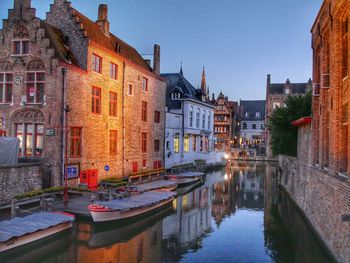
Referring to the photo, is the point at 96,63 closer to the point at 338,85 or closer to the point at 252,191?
the point at 338,85

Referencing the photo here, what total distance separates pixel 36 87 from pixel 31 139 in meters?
3.43

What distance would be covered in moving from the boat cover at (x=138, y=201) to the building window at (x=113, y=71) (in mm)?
10232

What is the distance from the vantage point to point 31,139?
76.4ft

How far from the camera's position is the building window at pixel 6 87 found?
23.7 meters

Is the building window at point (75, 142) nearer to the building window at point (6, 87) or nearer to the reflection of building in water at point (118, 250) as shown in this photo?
the building window at point (6, 87)

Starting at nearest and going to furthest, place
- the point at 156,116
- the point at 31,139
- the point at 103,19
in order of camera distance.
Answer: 1. the point at 31,139
2. the point at 103,19
3. the point at 156,116

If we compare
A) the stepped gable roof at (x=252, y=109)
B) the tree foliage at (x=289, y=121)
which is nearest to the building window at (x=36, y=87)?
the tree foliage at (x=289, y=121)

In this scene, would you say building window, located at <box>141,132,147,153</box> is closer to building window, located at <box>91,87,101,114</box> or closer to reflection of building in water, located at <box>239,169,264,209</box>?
building window, located at <box>91,87,101,114</box>

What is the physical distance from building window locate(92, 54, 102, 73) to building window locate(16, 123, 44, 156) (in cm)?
608

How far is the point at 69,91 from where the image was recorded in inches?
928

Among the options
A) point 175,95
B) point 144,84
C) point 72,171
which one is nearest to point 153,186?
point 72,171

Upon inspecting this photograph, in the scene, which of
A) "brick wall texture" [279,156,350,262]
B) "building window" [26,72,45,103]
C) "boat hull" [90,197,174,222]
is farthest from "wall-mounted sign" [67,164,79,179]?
"brick wall texture" [279,156,350,262]

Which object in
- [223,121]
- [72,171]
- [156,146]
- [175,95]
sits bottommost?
[72,171]

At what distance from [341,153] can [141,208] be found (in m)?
11.7
